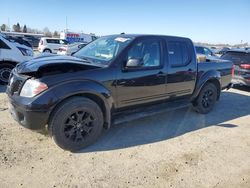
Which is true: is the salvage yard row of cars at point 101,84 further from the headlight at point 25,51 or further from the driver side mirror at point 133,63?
the headlight at point 25,51

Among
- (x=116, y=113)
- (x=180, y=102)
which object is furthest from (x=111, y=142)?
(x=180, y=102)

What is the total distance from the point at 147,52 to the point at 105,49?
0.79m

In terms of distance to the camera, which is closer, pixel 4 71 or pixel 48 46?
pixel 4 71

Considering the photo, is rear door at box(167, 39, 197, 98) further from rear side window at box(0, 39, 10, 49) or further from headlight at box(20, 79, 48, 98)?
rear side window at box(0, 39, 10, 49)

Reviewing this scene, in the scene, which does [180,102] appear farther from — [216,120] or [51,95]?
[51,95]

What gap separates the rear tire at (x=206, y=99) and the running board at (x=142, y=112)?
55 cm

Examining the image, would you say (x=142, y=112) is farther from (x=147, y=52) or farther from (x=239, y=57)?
(x=239, y=57)

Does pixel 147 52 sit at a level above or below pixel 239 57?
above

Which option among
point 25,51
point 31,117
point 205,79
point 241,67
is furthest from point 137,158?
point 241,67

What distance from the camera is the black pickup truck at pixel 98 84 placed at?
370cm

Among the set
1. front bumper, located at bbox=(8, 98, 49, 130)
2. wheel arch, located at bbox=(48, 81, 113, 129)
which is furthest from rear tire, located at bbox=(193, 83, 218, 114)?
front bumper, located at bbox=(8, 98, 49, 130)

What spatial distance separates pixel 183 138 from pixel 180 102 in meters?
1.13

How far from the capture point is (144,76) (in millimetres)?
4707

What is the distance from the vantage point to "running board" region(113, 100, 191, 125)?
4.60 m
